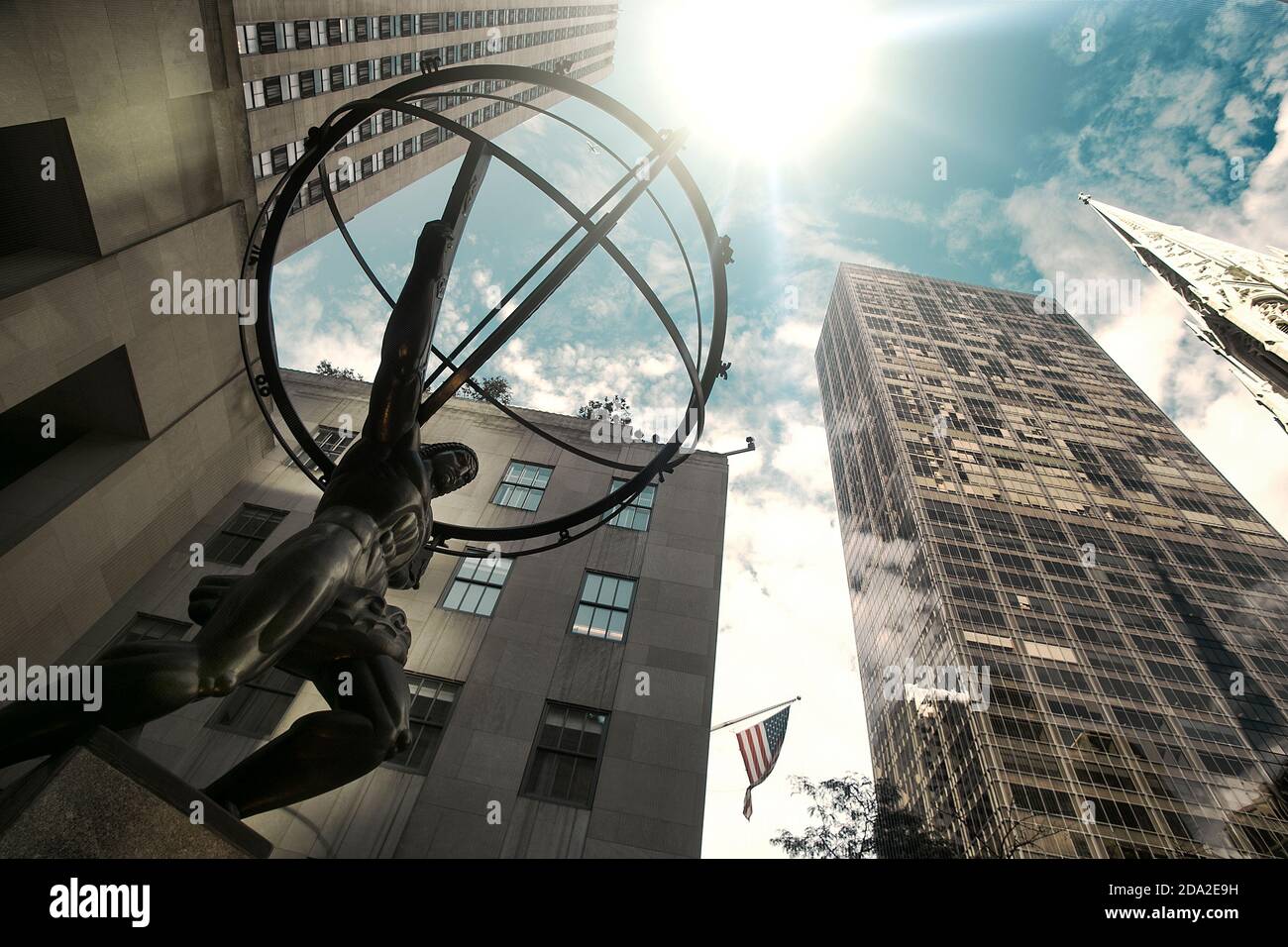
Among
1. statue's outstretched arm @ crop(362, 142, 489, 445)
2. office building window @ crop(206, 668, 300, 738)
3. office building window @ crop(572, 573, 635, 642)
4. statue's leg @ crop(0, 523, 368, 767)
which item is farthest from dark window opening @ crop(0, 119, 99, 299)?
office building window @ crop(572, 573, 635, 642)

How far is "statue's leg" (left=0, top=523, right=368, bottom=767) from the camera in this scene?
12.4ft

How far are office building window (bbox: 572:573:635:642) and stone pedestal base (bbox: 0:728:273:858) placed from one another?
12.2 meters

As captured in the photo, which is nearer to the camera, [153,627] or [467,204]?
[467,204]

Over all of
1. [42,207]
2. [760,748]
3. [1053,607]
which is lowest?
[1053,607]

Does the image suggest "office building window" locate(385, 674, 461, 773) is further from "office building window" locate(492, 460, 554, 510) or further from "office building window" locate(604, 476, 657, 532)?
"office building window" locate(604, 476, 657, 532)

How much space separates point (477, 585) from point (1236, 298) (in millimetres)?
65859

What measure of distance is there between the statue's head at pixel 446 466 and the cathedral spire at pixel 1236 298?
5896 centimetres

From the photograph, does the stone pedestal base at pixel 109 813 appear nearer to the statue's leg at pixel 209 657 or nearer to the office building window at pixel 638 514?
the statue's leg at pixel 209 657

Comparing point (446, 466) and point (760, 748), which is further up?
point (446, 466)

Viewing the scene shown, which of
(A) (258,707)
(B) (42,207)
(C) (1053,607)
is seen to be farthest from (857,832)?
(C) (1053,607)

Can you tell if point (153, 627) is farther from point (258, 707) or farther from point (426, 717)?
point (426, 717)

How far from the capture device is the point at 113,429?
13984mm

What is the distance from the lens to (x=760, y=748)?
16797 mm
